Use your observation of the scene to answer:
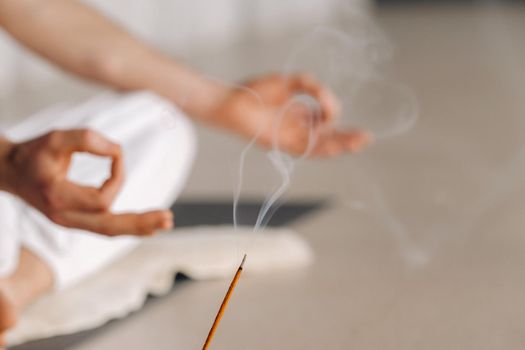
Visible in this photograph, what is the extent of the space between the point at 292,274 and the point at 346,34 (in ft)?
0.96

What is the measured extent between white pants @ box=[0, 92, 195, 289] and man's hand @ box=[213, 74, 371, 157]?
10cm

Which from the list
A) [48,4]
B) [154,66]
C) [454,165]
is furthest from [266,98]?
[454,165]

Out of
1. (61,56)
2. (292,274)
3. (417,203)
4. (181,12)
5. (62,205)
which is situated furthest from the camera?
(181,12)

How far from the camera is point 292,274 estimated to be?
1.11 metres

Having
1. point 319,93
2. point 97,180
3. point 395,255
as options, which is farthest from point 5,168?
point 395,255

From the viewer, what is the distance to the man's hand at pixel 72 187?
0.68m

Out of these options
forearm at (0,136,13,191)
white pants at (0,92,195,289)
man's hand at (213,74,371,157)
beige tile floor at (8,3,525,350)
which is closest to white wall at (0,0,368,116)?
beige tile floor at (8,3,525,350)

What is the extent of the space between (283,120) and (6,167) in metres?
0.38

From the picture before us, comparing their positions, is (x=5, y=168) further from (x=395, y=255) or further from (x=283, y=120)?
(x=395, y=255)

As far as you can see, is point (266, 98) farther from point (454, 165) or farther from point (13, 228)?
point (454, 165)

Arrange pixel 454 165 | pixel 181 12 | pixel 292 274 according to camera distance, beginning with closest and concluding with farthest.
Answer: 1. pixel 292 274
2. pixel 454 165
3. pixel 181 12

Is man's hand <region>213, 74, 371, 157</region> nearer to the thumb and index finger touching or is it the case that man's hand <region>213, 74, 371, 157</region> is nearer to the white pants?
the white pants

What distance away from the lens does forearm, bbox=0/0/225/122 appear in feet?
3.18

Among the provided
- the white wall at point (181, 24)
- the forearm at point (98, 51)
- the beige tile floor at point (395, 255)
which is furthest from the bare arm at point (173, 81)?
the white wall at point (181, 24)
